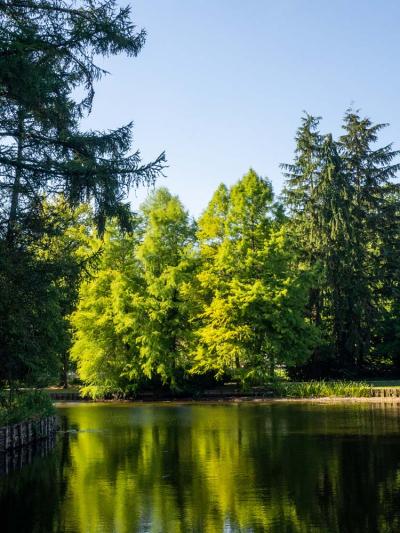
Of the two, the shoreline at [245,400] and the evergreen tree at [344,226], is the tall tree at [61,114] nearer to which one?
the shoreline at [245,400]

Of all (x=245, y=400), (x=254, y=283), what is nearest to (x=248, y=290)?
(x=254, y=283)

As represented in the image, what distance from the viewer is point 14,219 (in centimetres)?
1909

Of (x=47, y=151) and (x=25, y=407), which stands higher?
(x=47, y=151)

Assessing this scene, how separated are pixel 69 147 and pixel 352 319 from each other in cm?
3653

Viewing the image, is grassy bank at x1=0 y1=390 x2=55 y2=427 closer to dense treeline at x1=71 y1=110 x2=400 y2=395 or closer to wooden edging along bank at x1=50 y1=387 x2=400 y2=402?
dense treeline at x1=71 y1=110 x2=400 y2=395

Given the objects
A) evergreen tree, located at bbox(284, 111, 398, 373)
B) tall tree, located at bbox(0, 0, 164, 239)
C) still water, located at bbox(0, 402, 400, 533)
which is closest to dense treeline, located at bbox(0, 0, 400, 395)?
evergreen tree, located at bbox(284, 111, 398, 373)

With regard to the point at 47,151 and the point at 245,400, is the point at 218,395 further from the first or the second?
the point at 47,151

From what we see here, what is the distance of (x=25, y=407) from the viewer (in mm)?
26297

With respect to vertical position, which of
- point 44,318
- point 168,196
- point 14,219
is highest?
point 168,196

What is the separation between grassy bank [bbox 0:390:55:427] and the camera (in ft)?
Result: 78.7

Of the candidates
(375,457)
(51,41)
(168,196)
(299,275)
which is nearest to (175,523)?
(375,457)

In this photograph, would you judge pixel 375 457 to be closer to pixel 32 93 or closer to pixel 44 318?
pixel 44 318

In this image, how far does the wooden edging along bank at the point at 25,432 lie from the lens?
73.8ft

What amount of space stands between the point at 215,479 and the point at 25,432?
10.0 meters
